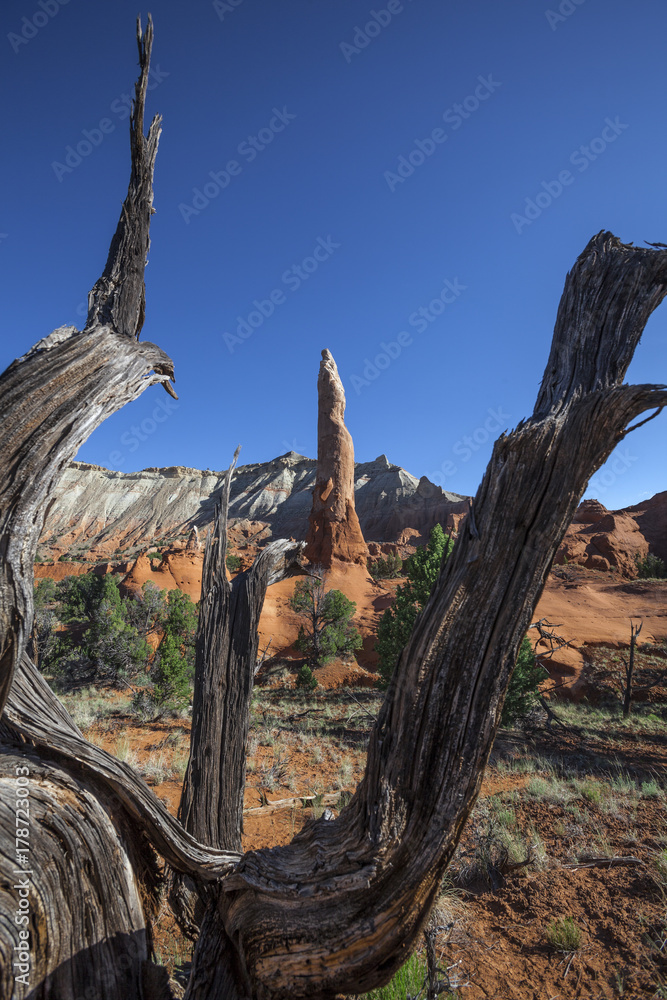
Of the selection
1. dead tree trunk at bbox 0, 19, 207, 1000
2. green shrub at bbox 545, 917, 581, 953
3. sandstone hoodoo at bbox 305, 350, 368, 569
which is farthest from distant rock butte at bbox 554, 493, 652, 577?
dead tree trunk at bbox 0, 19, 207, 1000

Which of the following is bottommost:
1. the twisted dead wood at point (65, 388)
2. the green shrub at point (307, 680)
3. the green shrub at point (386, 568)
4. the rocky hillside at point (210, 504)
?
the green shrub at point (307, 680)

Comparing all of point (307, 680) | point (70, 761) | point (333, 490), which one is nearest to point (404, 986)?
point (70, 761)

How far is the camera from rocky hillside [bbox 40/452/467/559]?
52062 millimetres

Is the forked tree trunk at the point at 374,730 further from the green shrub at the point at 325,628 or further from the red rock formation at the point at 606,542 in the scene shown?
the red rock formation at the point at 606,542

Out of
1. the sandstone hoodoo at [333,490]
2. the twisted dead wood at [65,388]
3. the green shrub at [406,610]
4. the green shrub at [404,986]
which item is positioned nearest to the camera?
the twisted dead wood at [65,388]

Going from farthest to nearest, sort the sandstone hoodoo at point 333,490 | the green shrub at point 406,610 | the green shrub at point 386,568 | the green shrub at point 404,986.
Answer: the green shrub at point 386,568 < the sandstone hoodoo at point 333,490 < the green shrub at point 406,610 < the green shrub at point 404,986

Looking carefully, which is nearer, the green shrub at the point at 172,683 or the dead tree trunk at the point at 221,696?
the dead tree trunk at the point at 221,696

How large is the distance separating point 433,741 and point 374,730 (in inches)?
10.0

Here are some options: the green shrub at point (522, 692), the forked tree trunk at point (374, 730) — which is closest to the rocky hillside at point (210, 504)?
the green shrub at point (522, 692)

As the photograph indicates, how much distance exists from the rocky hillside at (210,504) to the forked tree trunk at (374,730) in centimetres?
4534

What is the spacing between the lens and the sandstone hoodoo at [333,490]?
3114 centimetres

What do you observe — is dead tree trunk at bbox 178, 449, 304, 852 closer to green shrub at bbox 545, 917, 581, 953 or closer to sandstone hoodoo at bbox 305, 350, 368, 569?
green shrub at bbox 545, 917, 581, 953

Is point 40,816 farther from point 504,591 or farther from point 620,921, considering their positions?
point 620,921

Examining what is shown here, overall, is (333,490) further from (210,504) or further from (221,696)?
(210,504)
